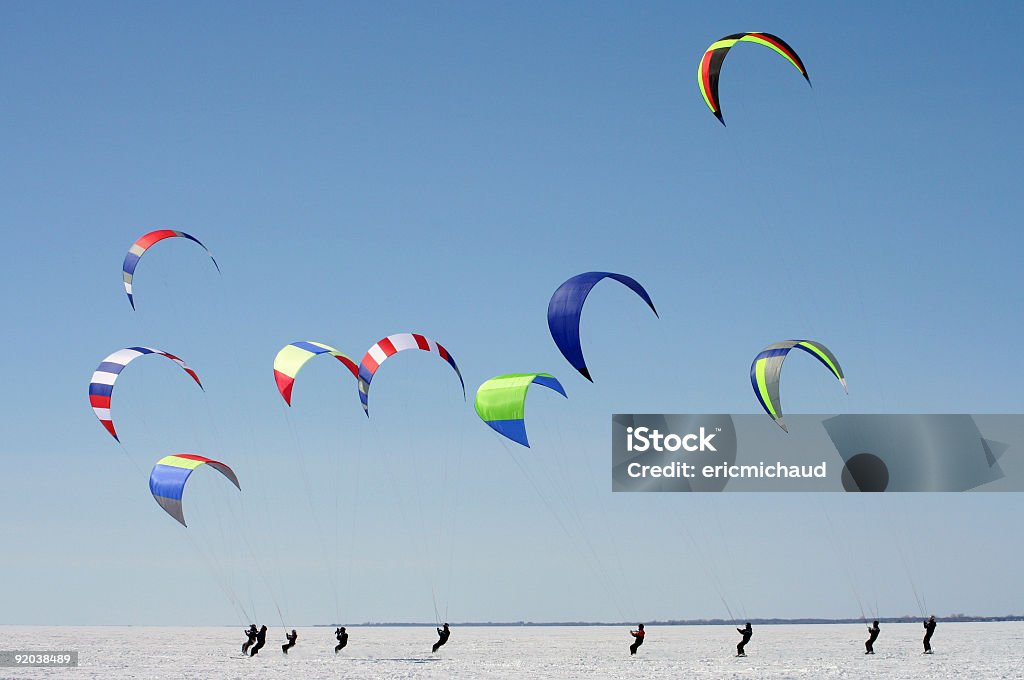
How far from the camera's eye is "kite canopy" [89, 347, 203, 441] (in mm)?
29406

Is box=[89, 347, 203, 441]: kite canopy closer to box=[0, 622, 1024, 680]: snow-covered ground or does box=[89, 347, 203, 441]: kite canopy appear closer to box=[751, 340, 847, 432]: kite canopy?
box=[0, 622, 1024, 680]: snow-covered ground

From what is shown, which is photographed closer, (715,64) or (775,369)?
(715,64)

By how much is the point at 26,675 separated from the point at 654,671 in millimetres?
13254

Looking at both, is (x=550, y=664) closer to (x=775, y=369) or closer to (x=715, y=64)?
(x=775, y=369)

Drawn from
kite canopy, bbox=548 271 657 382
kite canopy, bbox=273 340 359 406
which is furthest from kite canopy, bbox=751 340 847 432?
kite canopy, bbox=273 340 359 406

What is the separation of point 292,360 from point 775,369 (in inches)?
472

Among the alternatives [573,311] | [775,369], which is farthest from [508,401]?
[775,369]

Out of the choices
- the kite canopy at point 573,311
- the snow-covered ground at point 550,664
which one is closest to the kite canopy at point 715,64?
the kite canopy at point 573,311

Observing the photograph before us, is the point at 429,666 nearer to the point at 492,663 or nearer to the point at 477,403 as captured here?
the point at 492,663

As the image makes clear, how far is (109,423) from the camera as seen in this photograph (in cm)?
2989

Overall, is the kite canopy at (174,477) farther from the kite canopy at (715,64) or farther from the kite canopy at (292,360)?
the kite canopy at (715,64)

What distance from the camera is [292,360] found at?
3020cm

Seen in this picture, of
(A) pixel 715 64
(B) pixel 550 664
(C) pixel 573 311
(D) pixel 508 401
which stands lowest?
(B) pixel 550 664

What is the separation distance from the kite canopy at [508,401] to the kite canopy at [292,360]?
3.87m
